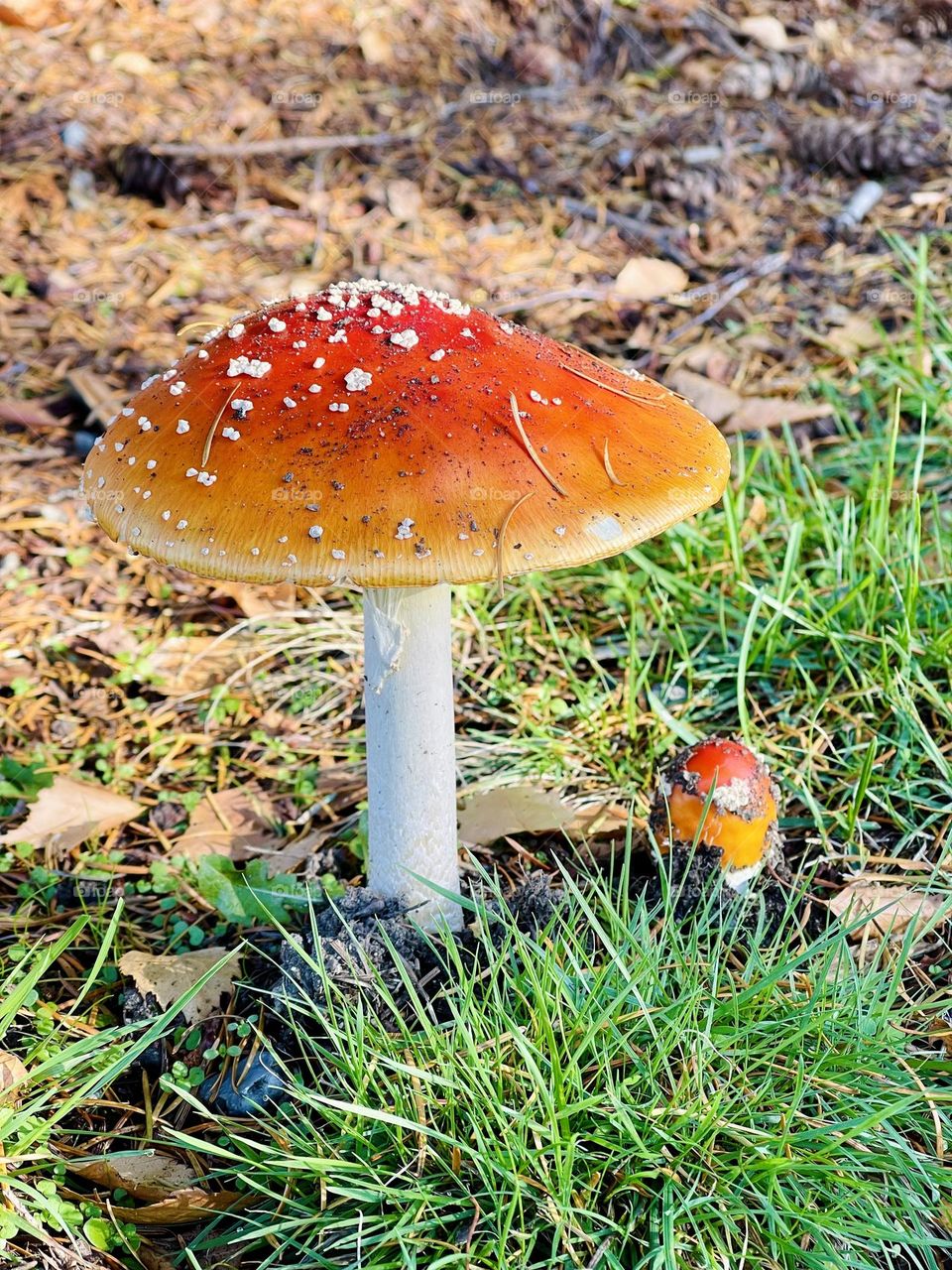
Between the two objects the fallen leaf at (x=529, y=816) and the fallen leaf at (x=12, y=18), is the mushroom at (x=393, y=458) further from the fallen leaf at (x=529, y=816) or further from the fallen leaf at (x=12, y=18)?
the fallen leaf at (x=12, y=18)

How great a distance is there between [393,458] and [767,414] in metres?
2.62

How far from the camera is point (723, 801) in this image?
243 centimetres

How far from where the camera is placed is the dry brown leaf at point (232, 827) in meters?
2.91

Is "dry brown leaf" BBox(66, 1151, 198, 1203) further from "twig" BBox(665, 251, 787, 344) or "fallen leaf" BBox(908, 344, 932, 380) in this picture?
"twig" BBox(665, 251, 787, 344)

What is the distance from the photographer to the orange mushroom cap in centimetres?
244

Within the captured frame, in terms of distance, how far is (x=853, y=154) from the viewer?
5406 mm

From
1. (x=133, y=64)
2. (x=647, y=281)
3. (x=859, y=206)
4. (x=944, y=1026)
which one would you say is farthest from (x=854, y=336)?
(x=133, y=64)

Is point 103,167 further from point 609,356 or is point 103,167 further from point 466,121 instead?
point 609,356

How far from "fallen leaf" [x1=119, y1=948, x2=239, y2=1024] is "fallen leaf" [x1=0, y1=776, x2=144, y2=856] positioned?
1.61 ft

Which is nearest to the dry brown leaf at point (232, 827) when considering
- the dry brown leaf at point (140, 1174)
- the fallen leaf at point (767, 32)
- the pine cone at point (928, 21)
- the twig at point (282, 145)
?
the dry brown leaf at point (140, 1174)

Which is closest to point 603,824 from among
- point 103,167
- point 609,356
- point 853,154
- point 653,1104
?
point 653,1104

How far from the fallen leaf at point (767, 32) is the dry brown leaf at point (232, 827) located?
5299mm

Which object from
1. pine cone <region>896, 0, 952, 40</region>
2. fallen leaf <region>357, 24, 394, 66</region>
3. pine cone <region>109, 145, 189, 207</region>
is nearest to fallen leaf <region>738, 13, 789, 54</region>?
pine cone <region>896, 0, 952, 40</region>

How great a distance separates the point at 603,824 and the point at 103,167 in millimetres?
4523
